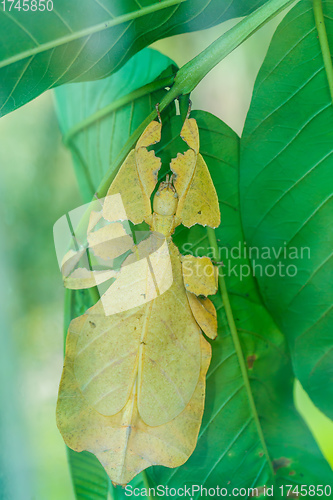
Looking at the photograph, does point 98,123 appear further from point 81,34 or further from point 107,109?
point 81,34

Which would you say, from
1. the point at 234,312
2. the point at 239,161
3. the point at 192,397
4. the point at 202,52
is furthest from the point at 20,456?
the point at 202,52

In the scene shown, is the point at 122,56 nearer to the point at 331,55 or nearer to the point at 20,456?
the point at 331,55

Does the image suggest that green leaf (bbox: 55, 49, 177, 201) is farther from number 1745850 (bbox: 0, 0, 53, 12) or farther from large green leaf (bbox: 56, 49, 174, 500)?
number 1745850 (bbox: 0, 0, 53, 12)

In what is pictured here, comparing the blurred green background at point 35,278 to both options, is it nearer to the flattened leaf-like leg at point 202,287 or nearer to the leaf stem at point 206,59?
the leaf stem at point 206,59

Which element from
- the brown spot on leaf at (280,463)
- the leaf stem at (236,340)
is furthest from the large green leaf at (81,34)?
the brown spot on leaf at (280,463)

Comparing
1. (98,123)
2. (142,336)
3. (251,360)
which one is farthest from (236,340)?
(98,123)

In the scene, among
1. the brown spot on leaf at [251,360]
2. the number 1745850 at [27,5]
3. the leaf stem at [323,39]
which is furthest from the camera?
the brown spot on leaf at [251,360]
